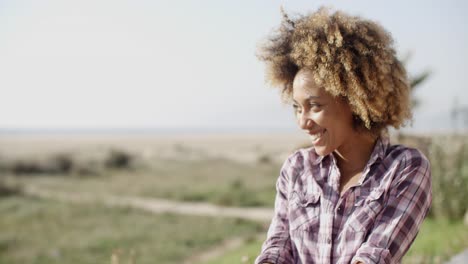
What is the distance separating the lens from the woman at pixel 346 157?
1980 mm

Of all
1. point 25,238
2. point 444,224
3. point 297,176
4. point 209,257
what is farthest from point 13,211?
point 297,176

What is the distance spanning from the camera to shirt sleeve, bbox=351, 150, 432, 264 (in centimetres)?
194

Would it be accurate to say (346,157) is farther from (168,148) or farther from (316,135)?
(168,148)

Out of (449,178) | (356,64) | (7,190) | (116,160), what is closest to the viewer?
(356,64)

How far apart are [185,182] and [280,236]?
17165 millimetres

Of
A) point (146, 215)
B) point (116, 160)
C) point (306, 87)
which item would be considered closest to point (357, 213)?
point (306, 87)

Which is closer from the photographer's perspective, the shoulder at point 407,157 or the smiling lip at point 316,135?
the shoulder at point 407,157

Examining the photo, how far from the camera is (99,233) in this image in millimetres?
10898

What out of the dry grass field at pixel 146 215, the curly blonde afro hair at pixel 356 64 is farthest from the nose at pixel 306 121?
the dry grass field at pixel 146 215

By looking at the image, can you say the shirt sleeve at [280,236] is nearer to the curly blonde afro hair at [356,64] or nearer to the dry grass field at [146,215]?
the curly blonde afro hair at [356,64]

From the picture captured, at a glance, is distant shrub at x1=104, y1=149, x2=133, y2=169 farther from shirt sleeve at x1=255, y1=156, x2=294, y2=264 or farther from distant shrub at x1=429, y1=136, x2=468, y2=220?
shirt sleeve at x1=255, y1=156, x2=294, y2=264

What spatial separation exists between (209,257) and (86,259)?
6.52 ft

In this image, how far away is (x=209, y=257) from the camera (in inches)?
364

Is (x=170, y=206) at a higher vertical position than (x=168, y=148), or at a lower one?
higher
